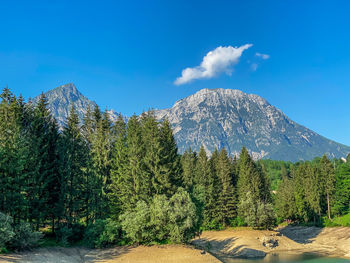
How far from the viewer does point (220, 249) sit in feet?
172

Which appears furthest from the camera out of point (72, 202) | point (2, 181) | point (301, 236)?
point (301, 236)

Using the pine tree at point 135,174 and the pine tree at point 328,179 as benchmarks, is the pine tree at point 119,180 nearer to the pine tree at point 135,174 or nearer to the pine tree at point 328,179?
the pine tree at point 135,174

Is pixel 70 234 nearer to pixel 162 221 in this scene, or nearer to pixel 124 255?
pixel 124 255

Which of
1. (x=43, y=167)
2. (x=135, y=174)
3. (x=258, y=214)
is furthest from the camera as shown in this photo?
(x=258, y=214)

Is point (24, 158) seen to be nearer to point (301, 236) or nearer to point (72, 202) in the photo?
point (72, 202)

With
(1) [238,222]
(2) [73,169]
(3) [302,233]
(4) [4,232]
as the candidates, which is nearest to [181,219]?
(2) [73,169]

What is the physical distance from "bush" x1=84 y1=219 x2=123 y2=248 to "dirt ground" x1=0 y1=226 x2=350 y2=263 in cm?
125

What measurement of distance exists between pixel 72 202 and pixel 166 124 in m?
19.8

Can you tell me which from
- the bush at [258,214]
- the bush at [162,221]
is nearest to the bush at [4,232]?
the bush at [162,221]

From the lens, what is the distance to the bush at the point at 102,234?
36156 millimetres

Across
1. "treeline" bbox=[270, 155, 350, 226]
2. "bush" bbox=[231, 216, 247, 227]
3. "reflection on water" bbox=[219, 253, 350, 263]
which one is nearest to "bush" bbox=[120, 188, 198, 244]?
"reflection on water" bbox=[219, 253, 350, 263]

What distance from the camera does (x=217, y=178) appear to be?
71.2 metres

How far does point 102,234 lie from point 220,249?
85.3 feet

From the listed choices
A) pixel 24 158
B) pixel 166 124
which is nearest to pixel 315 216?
pixel 166 124
